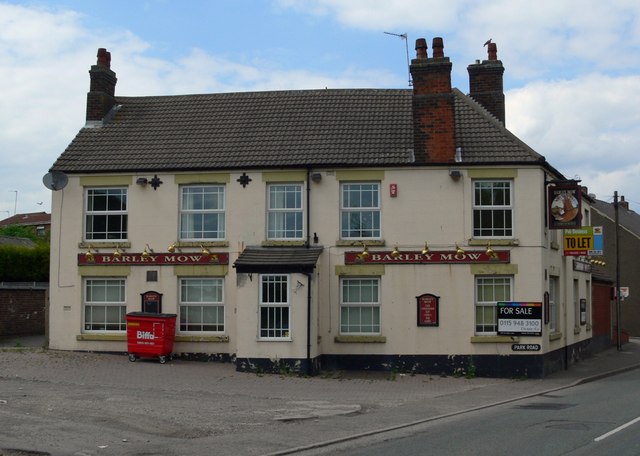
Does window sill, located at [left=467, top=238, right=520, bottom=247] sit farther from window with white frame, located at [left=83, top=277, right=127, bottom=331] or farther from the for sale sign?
window with white frame, located at [left=83, top=277, right=127, bottom=331]

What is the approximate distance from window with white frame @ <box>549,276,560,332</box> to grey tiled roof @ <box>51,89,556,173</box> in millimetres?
4512

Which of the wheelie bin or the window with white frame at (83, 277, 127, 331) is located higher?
the window with white frame at (83, 277, 127, 331)

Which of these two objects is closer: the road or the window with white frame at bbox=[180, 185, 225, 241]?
the road

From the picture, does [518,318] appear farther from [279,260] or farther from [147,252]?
[147,252]

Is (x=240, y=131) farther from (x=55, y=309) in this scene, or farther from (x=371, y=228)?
(x=55, y=309)

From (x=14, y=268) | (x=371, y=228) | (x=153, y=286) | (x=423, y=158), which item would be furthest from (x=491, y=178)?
(x=14, y=268)

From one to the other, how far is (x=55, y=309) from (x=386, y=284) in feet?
31.7

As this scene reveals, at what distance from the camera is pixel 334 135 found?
23.3 m

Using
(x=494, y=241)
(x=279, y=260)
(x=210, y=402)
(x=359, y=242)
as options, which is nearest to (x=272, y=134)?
(x=359, y=242)

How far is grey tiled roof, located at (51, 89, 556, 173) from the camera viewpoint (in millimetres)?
22297

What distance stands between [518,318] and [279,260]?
6527 millimetres

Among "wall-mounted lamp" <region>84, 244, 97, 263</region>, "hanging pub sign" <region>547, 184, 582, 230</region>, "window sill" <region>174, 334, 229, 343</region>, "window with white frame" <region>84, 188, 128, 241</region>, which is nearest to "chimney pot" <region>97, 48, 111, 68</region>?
"window with white frame" <region>84, 188, 128, 241</region>

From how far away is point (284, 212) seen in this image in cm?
2238

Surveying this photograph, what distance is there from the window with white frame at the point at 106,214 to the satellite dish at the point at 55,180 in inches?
28.7
